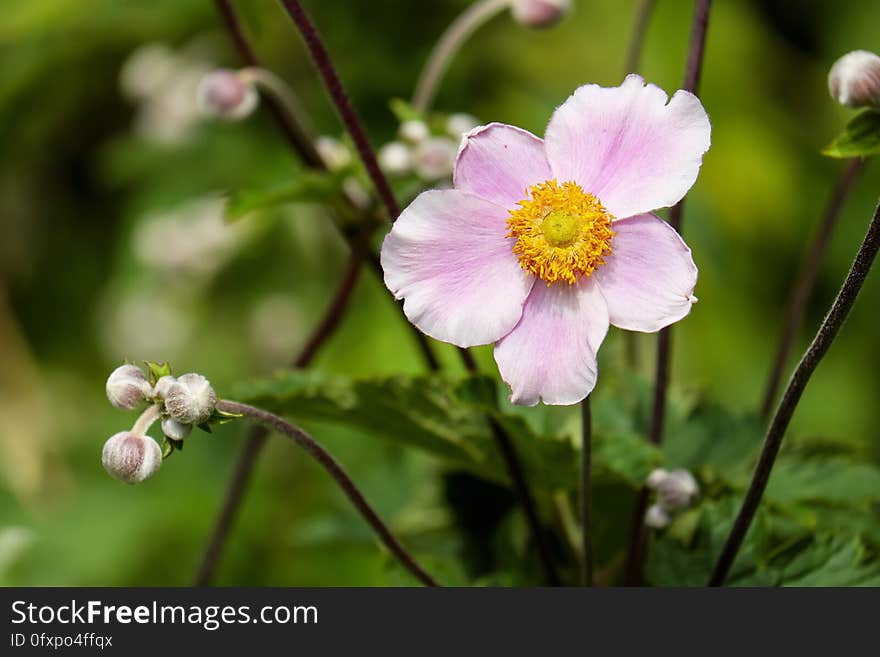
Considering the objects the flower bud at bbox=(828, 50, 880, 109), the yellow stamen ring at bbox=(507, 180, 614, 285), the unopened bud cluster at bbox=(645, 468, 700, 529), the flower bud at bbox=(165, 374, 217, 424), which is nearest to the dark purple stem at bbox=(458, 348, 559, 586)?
the unopened bud cluster at bbox=(645, 468, 700, 529)

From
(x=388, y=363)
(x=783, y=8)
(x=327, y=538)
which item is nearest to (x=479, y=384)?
(x=327, y=538)

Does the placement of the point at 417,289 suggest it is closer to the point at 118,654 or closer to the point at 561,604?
the point at 561,604

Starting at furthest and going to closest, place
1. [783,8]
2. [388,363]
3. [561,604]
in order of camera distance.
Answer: [783,8] < [388,363] < [561,604]

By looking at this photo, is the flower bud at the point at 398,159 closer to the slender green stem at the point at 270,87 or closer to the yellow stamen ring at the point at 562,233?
the slender green stem at the point at 270,87

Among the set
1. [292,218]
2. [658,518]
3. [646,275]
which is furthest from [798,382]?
[292,218]

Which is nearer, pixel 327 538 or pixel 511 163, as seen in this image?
pixel 511 163
